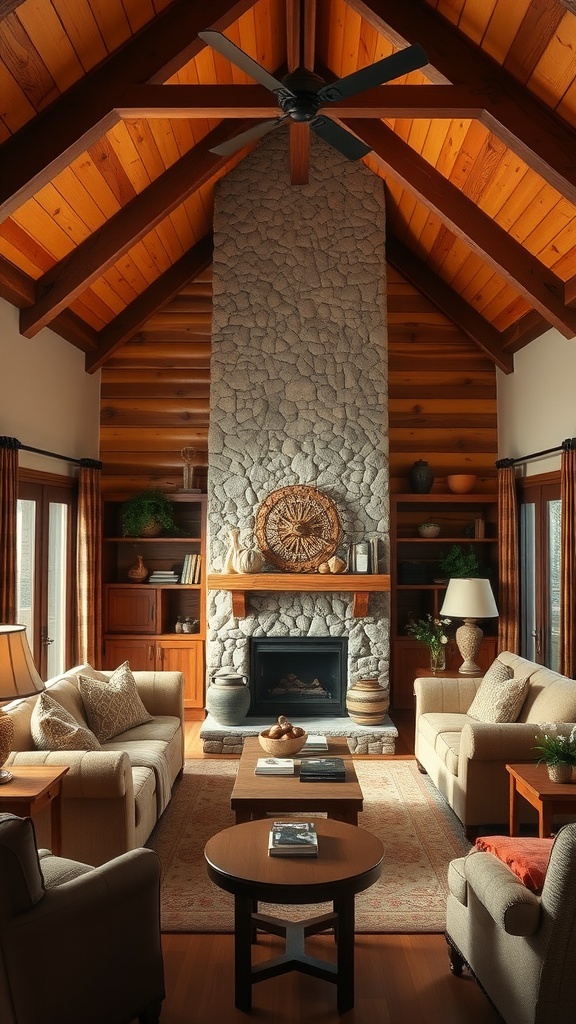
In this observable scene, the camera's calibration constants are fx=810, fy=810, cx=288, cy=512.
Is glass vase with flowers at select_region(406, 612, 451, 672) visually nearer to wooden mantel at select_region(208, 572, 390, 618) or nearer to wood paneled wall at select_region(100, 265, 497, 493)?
wooden mantel at select_region(208, 572, 390, 618)

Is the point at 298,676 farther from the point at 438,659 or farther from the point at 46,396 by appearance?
the point at 46,396

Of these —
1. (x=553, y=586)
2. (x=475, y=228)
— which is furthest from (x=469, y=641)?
(x=475, y=228)

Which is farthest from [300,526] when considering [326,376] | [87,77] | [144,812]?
[87,77]

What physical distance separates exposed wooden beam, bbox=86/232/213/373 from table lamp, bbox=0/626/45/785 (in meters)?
4.58

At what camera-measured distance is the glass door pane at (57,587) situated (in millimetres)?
6777

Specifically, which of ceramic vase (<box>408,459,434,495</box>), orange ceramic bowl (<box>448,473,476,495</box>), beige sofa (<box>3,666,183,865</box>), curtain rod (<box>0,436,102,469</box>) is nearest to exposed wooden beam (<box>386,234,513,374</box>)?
orange ceramic bowl (<box>448,473,476,495</box>)

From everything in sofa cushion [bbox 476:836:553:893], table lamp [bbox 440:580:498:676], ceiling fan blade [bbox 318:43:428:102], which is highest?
ceiling fan blade [bbox 318:43:428:102]

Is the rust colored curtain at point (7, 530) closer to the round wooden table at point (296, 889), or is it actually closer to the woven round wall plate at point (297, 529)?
the woven round wall plate at point (297, 529)

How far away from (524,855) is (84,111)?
4181 millimetres

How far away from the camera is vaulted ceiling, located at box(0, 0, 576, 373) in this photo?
14.0 ft

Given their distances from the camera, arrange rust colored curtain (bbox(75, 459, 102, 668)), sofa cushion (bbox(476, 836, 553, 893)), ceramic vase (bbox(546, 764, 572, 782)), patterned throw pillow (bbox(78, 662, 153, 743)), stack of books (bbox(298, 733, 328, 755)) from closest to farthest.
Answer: sofa cushion (bbox(476, 836, 553, 893)) < ceramic vase (bbox(546, 764, 572, 782)) < stack of books (bbox(298, 733, 328, 755)) < patterned throw pillow (bbox(78, 662, 153, 743)) < rust colored curtain (bbox(75, 459, 102, 668))

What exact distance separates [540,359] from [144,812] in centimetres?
471

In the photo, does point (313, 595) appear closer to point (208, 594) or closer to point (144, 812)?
point (208, 594)

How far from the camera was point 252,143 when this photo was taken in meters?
6.10
